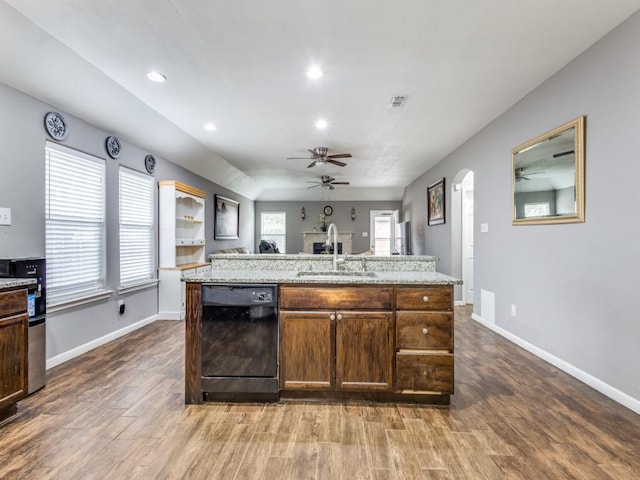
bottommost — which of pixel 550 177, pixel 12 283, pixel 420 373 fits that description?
pixel 420 373

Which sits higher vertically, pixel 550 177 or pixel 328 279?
pixel 550 177

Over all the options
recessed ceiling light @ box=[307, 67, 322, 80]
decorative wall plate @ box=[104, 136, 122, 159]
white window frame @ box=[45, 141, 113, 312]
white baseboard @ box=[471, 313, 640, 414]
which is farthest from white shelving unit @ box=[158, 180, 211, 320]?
white baseboard @ box=[471, 313, 640, 414]

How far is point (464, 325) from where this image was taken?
424cm

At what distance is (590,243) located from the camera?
98.9 inches

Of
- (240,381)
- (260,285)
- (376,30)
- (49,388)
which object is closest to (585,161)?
(376,30)

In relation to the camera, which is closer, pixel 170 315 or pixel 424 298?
pixel 424 298

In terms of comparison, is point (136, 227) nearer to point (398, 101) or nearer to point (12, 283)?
point (12, 283)

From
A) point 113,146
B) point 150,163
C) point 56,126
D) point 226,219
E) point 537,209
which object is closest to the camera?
point 56,126

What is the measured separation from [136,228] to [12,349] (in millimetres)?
2406

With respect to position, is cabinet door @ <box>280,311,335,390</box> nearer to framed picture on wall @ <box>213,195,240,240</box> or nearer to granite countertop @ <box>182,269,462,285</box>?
granite countertop @ <box>182,269,462,285</box>

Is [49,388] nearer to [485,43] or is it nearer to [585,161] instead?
[485,43]

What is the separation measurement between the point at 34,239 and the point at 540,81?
486 cm

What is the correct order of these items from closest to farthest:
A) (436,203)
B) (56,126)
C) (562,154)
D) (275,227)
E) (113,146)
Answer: (562,154) → (56,126) → (113,146) → (436,203) → (275,227)

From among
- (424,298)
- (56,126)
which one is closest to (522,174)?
(424,298)
